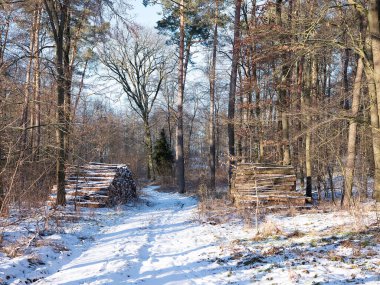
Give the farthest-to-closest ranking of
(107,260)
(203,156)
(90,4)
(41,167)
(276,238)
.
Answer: (203,156) → (41,167) → (90,4) → (276,238) → (107,260)

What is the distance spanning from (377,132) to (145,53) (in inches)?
960

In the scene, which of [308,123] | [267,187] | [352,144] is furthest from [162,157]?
[352,144]

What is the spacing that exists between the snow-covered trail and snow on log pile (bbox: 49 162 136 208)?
9.35 feet

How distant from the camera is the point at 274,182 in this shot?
1309cm

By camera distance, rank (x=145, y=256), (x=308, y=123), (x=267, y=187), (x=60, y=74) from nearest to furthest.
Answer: (x=145, y=256), (x=60, y=74), (x=308, y=123), (x=267, y=187)

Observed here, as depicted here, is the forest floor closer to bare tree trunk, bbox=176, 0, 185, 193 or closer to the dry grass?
the dry grass

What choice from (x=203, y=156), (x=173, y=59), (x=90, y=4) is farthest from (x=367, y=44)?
(x=203, y=156)

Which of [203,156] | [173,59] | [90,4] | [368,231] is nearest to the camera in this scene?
[368,231]

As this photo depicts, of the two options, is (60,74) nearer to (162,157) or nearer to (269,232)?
(269,232)

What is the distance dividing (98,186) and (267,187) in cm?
659

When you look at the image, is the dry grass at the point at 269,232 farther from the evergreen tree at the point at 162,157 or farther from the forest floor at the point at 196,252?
the evergreen tree at the point at 162,157

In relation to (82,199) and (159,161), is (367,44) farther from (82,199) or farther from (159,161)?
(159,161)

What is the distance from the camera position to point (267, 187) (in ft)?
42.7

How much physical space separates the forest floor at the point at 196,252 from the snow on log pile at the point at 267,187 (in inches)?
78.5
